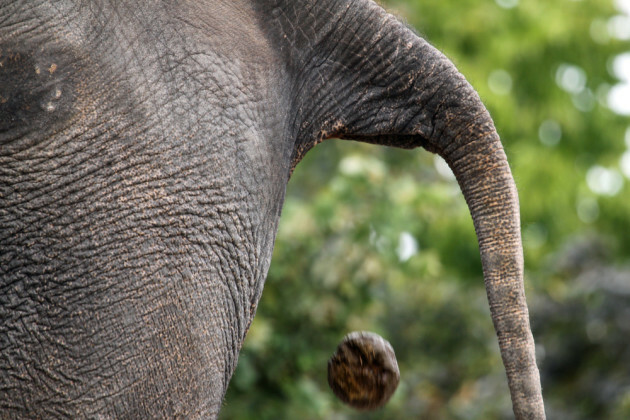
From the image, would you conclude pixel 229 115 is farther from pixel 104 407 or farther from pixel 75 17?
pixel 104 407

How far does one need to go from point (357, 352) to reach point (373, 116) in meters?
0.58

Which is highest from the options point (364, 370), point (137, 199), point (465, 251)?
point (137, 199)

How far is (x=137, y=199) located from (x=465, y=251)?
10653mm

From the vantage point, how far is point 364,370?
245 centimetres

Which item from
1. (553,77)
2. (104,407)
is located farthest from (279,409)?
(553,77)

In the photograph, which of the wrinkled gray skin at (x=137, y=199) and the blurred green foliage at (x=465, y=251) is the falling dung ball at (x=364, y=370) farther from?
the blurred green foliage at (x=465, y=251)

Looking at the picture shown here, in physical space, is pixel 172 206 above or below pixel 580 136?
above

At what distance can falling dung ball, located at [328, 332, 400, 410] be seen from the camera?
2.43 metres

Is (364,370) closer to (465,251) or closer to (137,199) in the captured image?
(137,199)

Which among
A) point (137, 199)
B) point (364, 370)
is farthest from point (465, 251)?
point (137, 199)

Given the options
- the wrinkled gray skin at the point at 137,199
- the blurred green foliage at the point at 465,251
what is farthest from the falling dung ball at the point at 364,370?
the blurred green foliage at the point at 465,251

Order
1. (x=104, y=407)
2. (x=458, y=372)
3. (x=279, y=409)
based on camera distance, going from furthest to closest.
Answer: (x=458, y=372) → (x=279, y=409) → (x=104, y=407)

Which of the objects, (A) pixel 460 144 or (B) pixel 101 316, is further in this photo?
(A) pixel 460 144

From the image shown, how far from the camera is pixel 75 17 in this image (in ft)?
6.89
